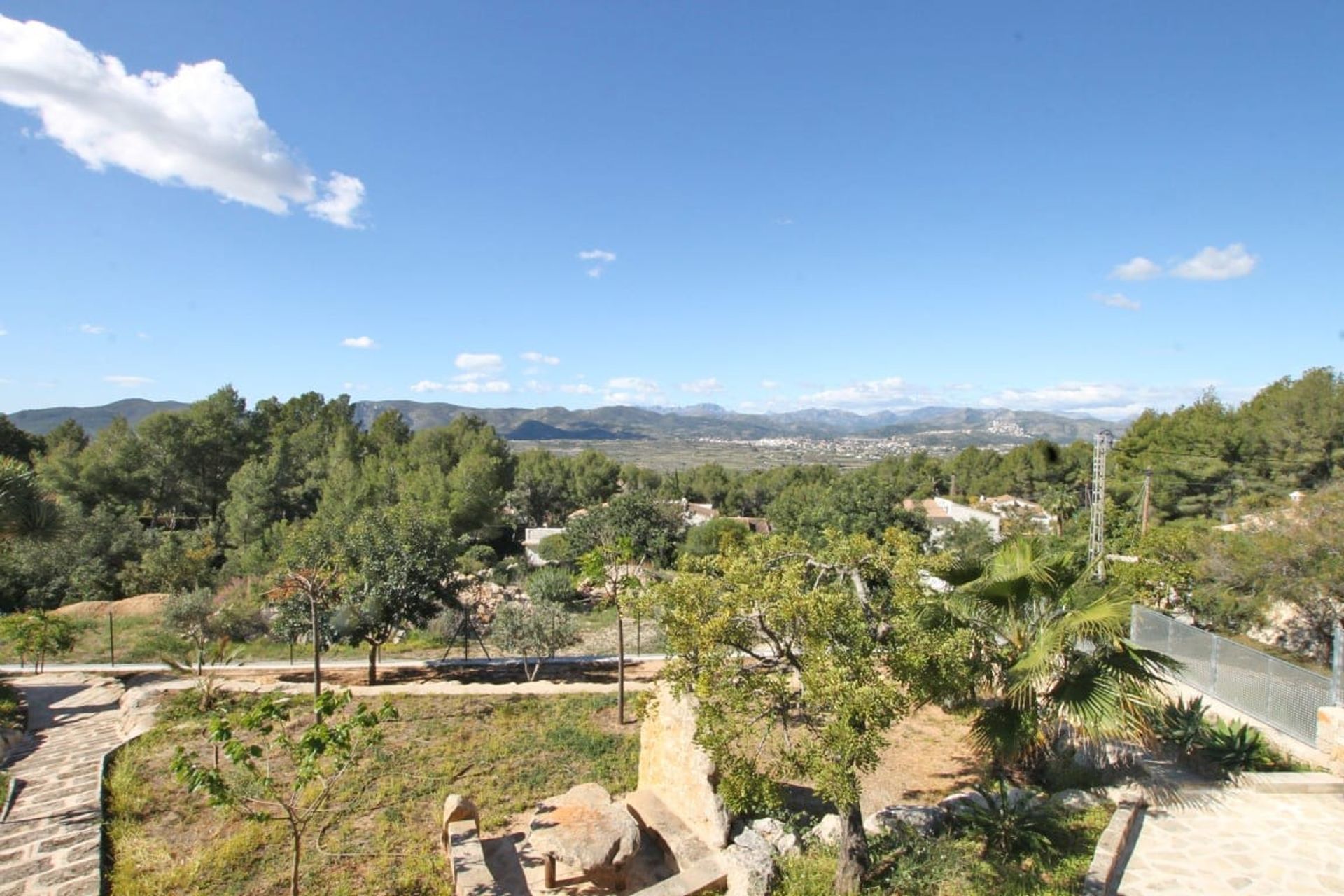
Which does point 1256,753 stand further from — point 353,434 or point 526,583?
point 353,434

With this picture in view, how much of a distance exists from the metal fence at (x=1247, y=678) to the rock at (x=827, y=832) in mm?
5592

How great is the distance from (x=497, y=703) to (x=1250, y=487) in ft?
123

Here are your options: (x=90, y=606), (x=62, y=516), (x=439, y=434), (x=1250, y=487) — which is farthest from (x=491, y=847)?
(x=439, y=434)

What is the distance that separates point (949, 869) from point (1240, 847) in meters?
3.53

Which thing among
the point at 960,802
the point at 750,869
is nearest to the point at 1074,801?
the point at 960,802

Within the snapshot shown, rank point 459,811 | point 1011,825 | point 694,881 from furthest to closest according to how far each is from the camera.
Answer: point 459,811 < point 1011,825 < point 694,881

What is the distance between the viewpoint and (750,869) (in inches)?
285

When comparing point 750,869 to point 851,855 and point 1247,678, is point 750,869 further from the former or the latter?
point 1247,678

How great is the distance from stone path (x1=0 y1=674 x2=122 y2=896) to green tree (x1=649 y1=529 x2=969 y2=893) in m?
7.09

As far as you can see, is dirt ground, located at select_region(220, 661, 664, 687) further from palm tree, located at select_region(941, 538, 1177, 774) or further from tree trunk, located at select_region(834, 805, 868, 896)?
palm tree, located at select_region(941, 538, 1177, 774)

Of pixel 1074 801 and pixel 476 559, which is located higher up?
pixel 1074 801

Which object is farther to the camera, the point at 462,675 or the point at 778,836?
the point at 462,675

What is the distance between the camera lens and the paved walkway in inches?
269

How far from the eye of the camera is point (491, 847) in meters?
8.72
